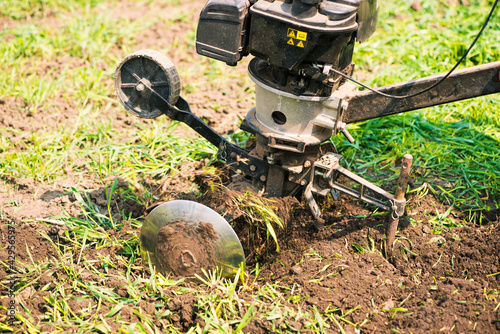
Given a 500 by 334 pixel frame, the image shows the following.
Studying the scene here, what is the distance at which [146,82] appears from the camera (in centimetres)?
319

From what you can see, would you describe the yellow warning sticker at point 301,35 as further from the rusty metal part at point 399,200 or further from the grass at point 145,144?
the grass at point 145,144

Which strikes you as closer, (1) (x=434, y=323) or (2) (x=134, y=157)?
(1) (x=434, y=323)

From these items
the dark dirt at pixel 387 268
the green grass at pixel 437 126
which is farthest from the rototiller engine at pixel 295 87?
the green grass at pixel 437 126

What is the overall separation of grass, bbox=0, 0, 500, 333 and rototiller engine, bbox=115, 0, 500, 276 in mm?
426

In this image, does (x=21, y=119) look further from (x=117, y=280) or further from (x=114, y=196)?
(x=117, y=280)

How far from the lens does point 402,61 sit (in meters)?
5.44

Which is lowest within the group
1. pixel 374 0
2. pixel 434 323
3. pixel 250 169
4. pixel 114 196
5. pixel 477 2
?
pixel 114 196

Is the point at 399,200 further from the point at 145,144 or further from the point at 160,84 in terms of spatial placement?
the point at 145,144

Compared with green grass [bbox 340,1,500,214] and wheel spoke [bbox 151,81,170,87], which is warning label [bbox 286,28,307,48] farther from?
green grass [bbox 340,1,500,214]

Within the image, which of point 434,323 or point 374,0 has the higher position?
point 374,0

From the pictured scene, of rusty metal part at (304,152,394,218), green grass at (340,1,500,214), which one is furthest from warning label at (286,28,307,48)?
green grass at (340,1,500,214)

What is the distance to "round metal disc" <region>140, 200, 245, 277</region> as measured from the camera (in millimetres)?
2803

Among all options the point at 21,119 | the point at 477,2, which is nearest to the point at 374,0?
the point at 21,119

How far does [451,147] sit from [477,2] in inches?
141
